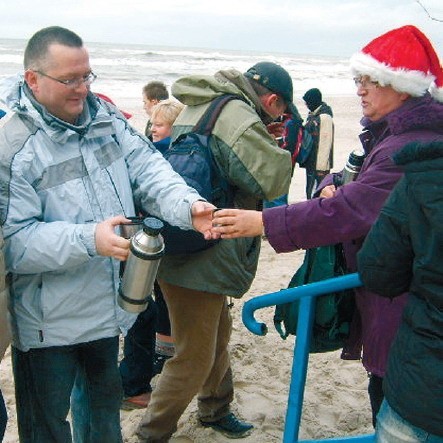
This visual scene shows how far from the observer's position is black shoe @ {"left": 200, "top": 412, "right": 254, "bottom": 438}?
328 cm

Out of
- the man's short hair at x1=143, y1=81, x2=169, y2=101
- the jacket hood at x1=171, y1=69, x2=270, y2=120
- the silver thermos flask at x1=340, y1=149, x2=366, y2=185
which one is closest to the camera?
the silver thermos flask at x1=340, y1=149, x2=366, y2=185

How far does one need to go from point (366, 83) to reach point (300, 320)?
977 mm

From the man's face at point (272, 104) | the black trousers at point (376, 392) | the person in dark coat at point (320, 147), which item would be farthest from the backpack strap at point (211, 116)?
the person in dark coat at point (320, 147)

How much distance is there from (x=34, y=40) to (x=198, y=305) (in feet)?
4.44

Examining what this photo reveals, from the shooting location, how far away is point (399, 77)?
2219 millimetres

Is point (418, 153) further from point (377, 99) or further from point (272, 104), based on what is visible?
point (272, 104)

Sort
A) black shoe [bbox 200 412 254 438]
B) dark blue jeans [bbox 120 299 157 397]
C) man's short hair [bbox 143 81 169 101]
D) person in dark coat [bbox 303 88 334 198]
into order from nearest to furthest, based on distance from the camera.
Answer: black shoe [bbox 200 412 254 438]
dark blue jeans [bbox 120 299 157 397]
man's short hair [bbox 143 81 169 101]
person in dark coat [bbox 303 88 334 198]

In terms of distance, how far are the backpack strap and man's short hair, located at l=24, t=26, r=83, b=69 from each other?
677mm

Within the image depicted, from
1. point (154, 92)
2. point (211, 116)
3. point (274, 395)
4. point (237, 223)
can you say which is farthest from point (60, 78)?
point (154, 92)

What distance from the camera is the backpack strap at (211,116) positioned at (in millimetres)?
2645

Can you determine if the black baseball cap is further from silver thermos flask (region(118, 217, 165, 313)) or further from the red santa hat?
silver thermos flask (region(118, 217, 165, 313))

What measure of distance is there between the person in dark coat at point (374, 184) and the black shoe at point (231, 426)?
1134 mm

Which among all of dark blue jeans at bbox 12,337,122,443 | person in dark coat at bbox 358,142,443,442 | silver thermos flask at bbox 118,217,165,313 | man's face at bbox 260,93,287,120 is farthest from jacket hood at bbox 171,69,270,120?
person in dark coat at bbox 358,142,443,442

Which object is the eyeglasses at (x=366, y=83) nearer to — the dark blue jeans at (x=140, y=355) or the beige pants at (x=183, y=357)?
the beige pants at (x=183, y=357)
